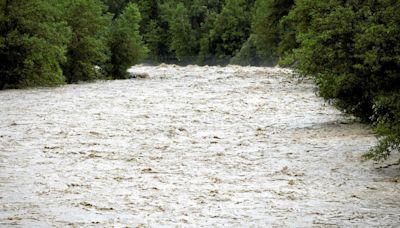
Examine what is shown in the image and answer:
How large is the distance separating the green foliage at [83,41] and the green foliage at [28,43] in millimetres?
4331

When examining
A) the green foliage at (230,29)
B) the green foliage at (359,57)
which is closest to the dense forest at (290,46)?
the green foliage at (359,57)

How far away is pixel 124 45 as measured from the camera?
4022 centimetres

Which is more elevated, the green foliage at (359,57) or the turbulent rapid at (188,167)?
the green foliage at (359,57)

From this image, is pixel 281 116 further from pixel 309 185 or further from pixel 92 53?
pixel 92 53

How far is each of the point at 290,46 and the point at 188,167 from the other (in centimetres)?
2894

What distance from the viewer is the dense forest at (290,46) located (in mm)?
13695

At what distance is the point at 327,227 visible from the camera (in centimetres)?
866

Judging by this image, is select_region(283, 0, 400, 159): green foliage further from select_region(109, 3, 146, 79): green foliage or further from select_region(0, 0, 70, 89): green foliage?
select_region(109, 3, 146, 79): green foliage

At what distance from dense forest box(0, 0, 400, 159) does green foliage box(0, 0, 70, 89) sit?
0.04 metres

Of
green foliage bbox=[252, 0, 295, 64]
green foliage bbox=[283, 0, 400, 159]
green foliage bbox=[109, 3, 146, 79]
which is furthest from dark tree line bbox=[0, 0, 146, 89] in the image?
green foliage bbox=[283, 0, 400, 159]

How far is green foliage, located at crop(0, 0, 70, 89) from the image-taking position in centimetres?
2881

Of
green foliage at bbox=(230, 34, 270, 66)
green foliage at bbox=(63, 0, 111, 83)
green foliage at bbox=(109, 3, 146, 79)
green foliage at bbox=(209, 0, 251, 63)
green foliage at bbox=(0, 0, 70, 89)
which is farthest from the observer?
green foliage at bbox=(209, 0, 251, 63)

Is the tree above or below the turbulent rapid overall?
below

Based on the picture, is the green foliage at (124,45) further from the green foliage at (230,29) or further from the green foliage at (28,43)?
the green foliage at (230,29)
